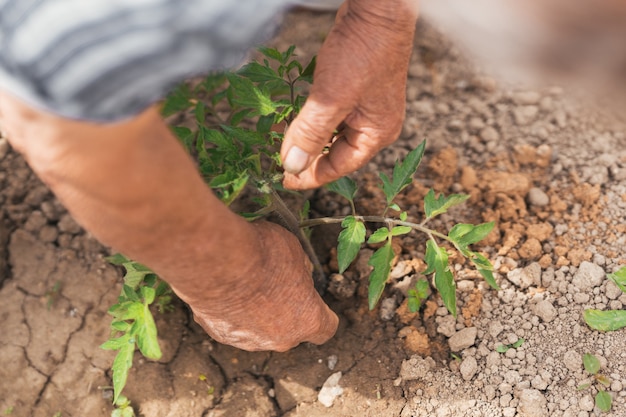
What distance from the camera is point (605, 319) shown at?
2.06 meters

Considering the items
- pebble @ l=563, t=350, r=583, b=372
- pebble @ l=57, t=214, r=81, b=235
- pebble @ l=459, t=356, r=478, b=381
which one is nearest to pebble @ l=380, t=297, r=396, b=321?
pebble @ l=459, t=356, r=478, b=381

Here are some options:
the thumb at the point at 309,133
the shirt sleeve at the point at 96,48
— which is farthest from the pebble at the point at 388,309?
the shirt sleeve at the point at 96,48

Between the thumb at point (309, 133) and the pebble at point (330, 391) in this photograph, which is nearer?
Answer: the thumb at point (309, 133)

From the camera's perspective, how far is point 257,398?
2.19 metres

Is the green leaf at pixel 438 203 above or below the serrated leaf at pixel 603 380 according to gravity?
above

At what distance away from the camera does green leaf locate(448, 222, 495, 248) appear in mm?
1877

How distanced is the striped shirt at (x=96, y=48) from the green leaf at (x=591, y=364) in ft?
4.84

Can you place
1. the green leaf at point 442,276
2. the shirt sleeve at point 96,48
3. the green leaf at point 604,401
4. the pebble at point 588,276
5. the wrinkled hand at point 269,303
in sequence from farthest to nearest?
the pebble at point 588,276 → the green leaf at point 604,401 → the green leaf at point 442,276 → the wrinkled hand at point 269,303 → the shirt sleeve at point 96,48

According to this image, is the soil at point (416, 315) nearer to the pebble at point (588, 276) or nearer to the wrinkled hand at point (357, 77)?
the pebble at point (588, 276)

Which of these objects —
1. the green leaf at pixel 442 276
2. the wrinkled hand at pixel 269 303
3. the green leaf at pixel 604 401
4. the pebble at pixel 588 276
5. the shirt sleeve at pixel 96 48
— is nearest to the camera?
the shirt sleeve at pixel 96 48

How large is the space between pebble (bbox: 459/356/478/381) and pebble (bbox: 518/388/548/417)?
16 centimetres

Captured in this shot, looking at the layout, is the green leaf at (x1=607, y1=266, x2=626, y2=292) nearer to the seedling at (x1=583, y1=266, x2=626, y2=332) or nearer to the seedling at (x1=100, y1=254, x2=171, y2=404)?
the seedling at (x1=583, y1=266, x2=626, y2=332)

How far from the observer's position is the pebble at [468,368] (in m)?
2.10

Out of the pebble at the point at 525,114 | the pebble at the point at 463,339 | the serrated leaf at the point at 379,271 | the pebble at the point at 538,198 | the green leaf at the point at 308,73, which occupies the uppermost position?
the green leaf at the point at 308,73
